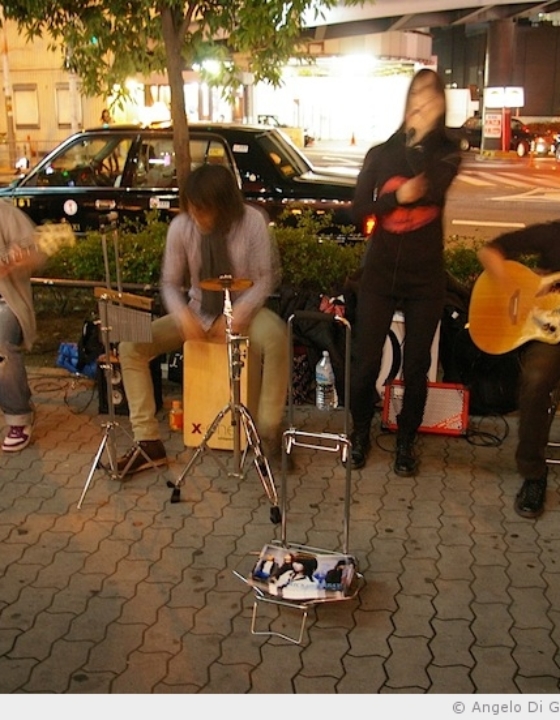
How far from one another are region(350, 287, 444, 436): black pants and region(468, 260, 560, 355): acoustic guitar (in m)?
0.24

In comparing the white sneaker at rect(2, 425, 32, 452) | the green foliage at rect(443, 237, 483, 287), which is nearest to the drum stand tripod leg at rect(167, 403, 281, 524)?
the white sneaker at rect(2, 425, 32, 452)

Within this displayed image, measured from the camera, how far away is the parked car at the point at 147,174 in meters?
8.48

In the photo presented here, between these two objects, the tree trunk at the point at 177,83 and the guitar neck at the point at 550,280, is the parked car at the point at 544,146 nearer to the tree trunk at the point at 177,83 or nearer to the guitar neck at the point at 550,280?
the tree trunk at the point at 177,83

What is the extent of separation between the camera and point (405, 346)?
15.8ft

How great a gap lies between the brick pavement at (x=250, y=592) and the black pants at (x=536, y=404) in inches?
10.3

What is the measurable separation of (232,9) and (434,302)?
11.0 feet

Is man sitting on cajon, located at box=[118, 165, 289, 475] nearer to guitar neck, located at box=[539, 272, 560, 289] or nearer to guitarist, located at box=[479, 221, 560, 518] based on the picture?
Result: guitarist, located at box=[479, 221, 560, 518]

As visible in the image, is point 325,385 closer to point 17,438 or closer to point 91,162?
point 17,438

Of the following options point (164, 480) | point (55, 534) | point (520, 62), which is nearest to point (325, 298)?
point (164, 480)

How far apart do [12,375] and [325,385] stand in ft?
6.41

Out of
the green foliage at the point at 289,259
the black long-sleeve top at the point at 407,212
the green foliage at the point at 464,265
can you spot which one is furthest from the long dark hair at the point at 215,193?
the green foliage at the point at 464,265

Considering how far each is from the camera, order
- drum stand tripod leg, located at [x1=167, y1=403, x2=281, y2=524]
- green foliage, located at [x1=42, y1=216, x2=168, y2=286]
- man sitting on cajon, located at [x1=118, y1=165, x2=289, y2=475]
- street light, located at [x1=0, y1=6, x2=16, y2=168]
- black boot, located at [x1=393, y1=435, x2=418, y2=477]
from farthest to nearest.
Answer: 1. street light, located at [x1=0, y1=6, x2=16, y2=168]
2. green foliage, located at [x1=42, y1=216, x2=168, y2=286]
3. black boot, located at [x1=393, y1=435, x2=418, y2=477]
4. man sitting on cajon, located at [x1=118, y1=165, x2=289, y2=475]
5. drum stand tripod leg, located at [x1=167, y1=403, x2=281, y2=524]

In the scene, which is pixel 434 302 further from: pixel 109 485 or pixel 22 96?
pixel 22 96

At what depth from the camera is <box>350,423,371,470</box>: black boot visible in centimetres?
497
